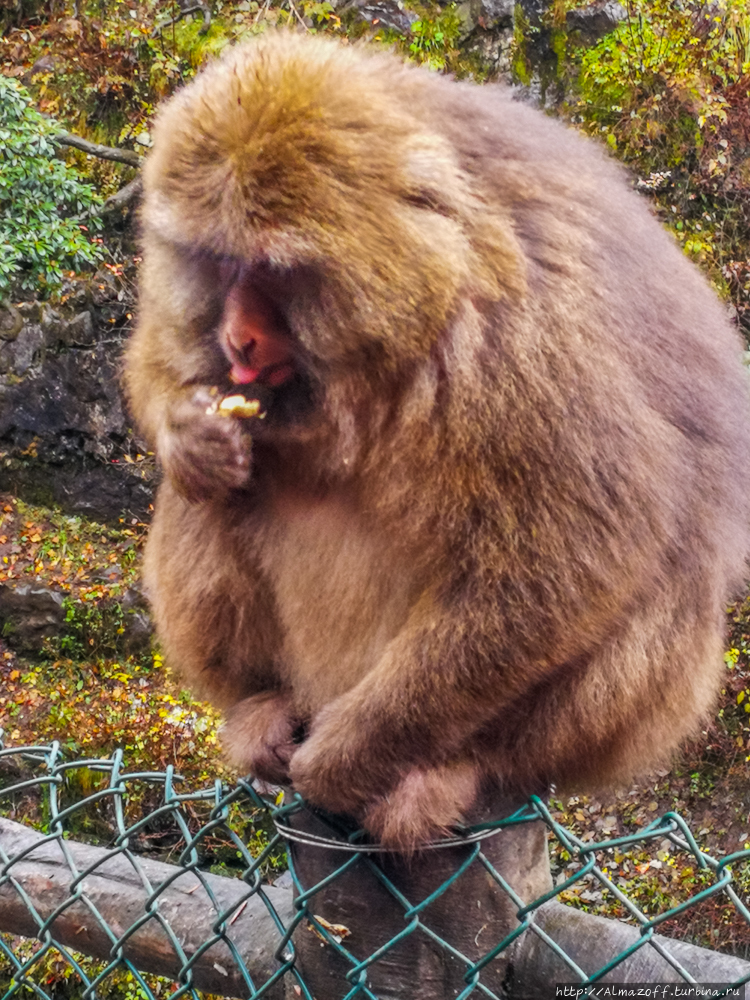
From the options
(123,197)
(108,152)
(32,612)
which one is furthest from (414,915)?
(123,197)

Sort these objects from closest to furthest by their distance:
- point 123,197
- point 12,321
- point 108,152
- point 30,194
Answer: point 30,194, point 108,152, point 123,197, point 12,321

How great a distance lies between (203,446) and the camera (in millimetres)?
2018

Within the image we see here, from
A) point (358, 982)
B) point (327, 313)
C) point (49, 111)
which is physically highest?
point (327, 313)

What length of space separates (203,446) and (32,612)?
520 centimetres

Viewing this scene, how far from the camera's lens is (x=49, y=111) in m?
7.16

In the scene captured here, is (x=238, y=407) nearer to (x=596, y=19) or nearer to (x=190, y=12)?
(x=596, y=19)

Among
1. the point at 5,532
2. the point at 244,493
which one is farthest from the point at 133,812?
the point at 244,493

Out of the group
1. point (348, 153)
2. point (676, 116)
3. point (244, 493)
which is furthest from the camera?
point (676, 116)

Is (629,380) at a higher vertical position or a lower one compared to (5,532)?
higher

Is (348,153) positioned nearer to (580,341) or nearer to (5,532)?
(580,341)

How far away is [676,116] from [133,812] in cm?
531

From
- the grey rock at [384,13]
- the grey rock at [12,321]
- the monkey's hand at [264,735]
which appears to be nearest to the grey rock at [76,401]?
the grey rock at [12,321]

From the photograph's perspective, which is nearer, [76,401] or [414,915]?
[414,915]

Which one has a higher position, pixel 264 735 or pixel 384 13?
pixel 384 13
